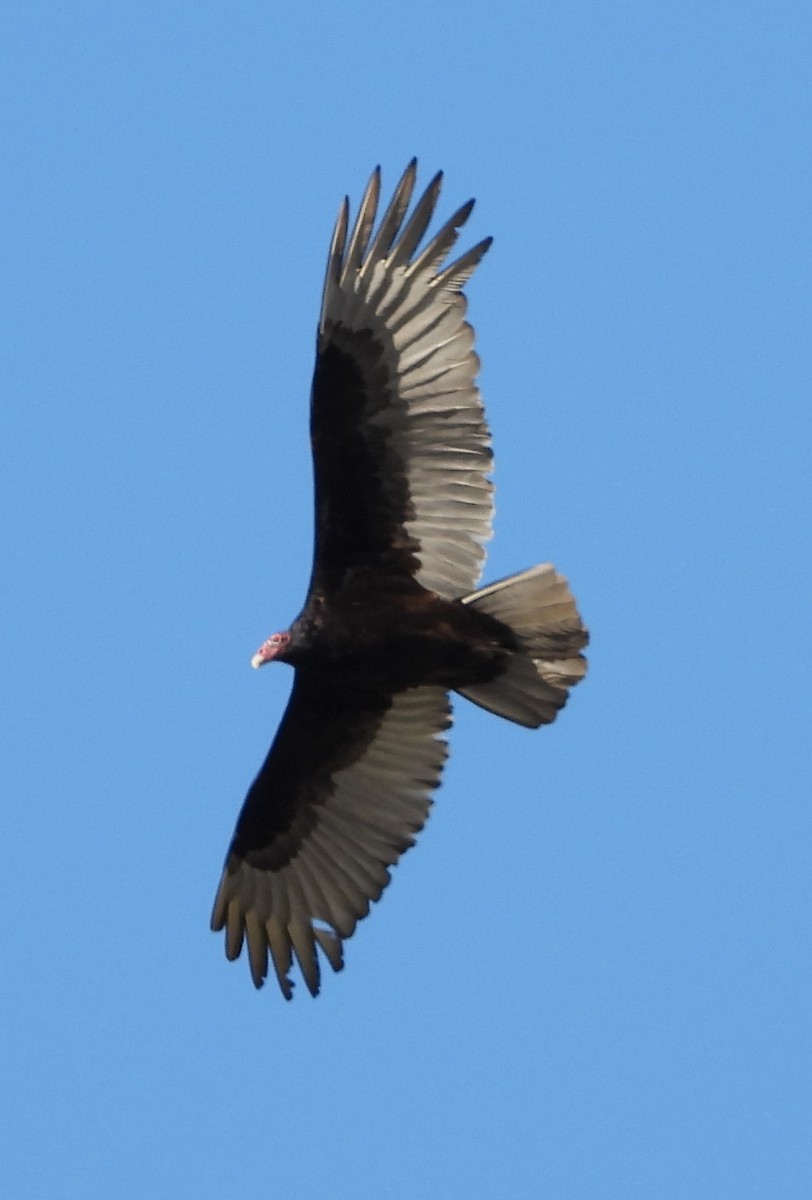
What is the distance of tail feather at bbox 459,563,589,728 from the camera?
10.2 meters

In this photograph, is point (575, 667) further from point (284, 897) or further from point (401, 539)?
point (284, 897)

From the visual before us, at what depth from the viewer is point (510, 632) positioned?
33.8 ft

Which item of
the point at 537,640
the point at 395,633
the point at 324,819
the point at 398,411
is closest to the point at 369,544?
the point at 395,633

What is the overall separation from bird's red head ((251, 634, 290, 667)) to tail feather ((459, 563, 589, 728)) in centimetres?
77

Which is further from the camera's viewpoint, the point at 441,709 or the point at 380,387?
the point at 441,709

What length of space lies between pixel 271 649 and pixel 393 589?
57 cm

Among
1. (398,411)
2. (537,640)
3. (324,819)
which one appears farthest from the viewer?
(324,819)

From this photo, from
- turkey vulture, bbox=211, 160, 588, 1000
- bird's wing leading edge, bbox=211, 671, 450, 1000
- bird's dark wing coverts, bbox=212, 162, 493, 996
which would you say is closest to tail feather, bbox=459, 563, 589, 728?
turkey vulture, bbox=211, 160, 588, 1000

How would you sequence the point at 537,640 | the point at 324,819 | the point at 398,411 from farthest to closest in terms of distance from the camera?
the point at 324,819 → the point at 537,640 → the point at 398,411

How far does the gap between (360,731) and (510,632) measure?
3.37 ft

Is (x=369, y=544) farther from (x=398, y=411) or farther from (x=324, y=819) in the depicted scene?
(x=324, y=819)

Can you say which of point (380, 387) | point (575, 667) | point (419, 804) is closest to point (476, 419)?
point (380, 387)

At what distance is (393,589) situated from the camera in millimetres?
10328

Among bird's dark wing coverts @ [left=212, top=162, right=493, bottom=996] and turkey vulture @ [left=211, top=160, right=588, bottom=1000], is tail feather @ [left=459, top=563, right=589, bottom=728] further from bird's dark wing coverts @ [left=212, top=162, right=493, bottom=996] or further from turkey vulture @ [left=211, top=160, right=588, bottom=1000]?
bird's dark wing coverts @ [left=212, top=162, right=493, bottom=996]
